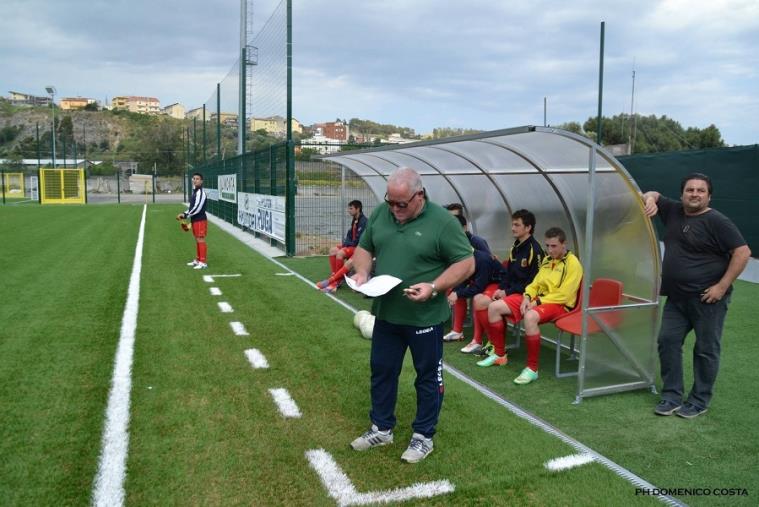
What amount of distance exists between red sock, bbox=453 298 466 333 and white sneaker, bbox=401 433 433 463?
307 cm

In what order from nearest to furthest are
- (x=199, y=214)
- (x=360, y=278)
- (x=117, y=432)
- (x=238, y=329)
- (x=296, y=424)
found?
1. (x=360, y=278)
2. (x=117, y=432)
3. (x=296, y=424)
4. (x=238, y=329)
5. (x=199, y=214)

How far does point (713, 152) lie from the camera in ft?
36.1

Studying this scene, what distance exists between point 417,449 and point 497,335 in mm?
2324

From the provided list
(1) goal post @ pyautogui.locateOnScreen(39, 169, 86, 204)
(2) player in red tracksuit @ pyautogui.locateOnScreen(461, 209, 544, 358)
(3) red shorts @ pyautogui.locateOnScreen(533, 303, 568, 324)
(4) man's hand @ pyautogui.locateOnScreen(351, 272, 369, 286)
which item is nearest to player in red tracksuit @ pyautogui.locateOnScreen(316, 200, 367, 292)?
(2) player in red tracksuit @ pyautogui.locateOnScreen(461, 209, 544, 358)

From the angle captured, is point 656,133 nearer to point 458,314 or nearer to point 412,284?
point 458,314

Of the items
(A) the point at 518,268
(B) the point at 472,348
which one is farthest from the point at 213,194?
(A) the point at 518,268

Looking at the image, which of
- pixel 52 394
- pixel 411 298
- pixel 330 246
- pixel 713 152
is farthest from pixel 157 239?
pixel 411 298

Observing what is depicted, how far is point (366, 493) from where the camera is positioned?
3.42 metres

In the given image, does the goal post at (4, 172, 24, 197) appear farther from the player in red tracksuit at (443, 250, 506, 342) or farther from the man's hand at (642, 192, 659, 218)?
the man's hand at (642, 192, 659, 218)

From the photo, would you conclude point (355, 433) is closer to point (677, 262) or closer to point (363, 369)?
point (363, 369)

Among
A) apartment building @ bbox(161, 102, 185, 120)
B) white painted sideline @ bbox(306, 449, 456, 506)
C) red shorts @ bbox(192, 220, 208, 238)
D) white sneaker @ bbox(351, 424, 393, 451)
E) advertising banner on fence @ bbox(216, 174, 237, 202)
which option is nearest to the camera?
white painted sideline @ bbox(306, 449, 456, 506)

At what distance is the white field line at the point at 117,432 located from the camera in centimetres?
337

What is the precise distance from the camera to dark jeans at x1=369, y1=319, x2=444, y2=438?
3.73 meters

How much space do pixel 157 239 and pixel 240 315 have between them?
10.8 meters
